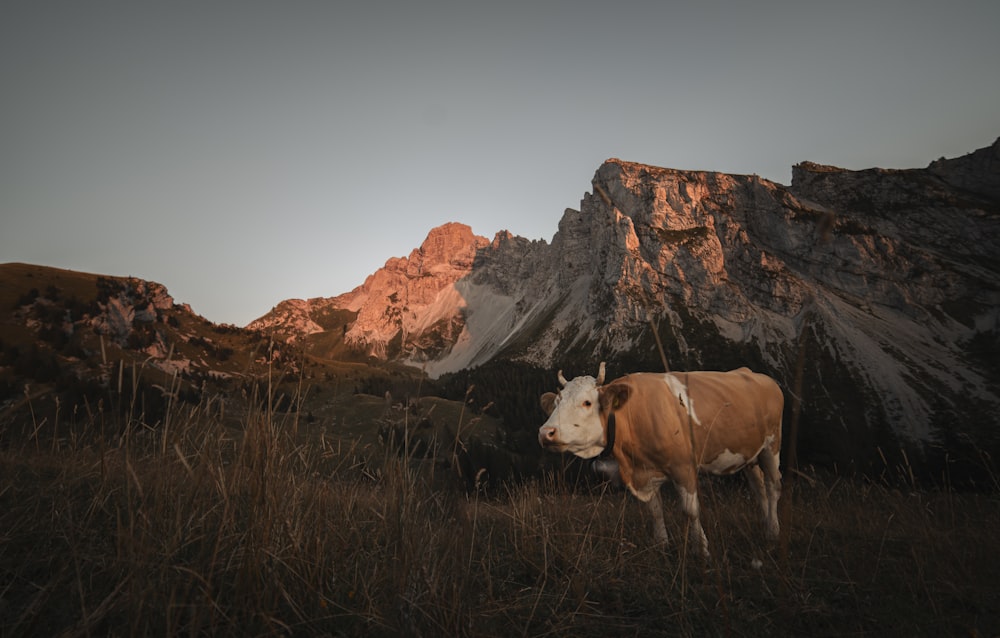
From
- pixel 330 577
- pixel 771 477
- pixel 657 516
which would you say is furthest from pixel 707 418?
pixel 330 577

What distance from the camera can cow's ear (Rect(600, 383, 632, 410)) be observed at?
599 cm

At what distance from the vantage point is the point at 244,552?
8.32 feet

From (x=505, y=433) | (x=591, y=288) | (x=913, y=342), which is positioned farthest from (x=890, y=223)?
(x=505, y=433)

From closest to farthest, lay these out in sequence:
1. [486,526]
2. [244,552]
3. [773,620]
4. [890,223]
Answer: [244,552] → [773,620] → [486,526] → [890,223]

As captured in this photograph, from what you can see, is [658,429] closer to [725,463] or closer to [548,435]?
[725,463]

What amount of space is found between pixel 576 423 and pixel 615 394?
725mm

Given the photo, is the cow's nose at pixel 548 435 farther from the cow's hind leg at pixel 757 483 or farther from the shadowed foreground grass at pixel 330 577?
the cow's hind leg at pixel 757 483

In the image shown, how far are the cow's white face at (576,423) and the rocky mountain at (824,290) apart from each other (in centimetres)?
10009

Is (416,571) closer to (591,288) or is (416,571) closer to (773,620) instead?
(773,620)

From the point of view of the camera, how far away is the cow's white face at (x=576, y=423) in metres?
5.77

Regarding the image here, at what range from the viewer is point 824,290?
132 meters

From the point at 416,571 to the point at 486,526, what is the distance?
3.60 metres

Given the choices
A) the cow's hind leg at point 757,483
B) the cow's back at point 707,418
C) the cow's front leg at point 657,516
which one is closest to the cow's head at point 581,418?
the cow's back at point 707,418

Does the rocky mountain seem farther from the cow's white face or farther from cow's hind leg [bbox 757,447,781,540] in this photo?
the cow's white face
